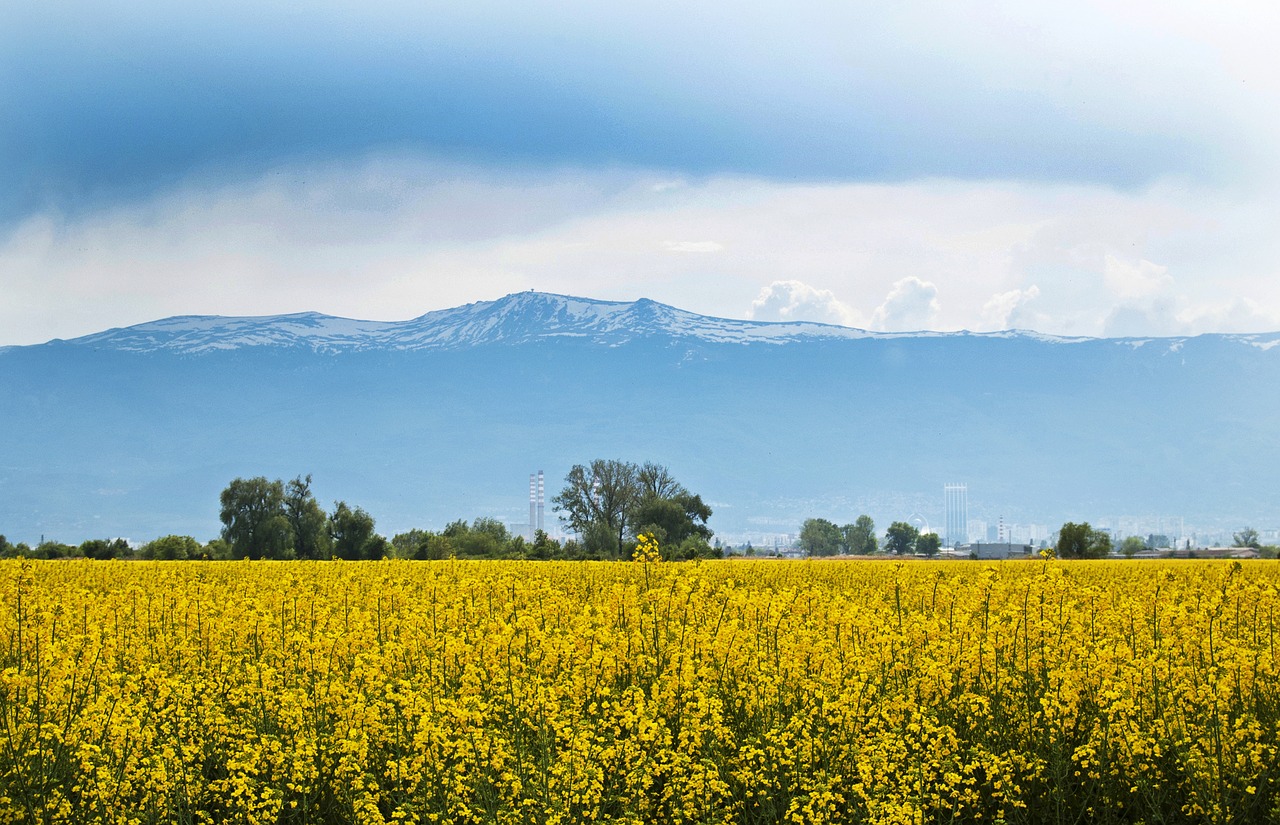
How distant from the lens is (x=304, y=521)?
279 feet

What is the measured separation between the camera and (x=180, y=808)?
8.64 m

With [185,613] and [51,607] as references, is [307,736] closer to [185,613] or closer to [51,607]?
[51,607]

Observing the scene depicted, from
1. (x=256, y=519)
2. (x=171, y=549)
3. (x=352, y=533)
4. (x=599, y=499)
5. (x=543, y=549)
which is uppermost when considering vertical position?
(x=599, y=499)

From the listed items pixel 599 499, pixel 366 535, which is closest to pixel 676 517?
pixel 599 499

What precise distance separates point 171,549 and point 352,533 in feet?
44.2

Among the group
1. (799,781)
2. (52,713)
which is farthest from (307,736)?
(799,781)

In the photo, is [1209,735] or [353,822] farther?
[1209,735]

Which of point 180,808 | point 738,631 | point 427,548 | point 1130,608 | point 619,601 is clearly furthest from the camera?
point 427,548

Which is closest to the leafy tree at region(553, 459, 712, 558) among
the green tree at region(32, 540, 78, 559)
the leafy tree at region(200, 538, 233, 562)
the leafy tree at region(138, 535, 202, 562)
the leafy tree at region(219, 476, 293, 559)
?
the leafy tree at region(219, 476, 293, 559)

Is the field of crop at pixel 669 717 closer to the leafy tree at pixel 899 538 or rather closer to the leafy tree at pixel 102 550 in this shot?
the leafy tree at pixel 102 550

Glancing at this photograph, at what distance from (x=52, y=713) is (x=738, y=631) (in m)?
6.96

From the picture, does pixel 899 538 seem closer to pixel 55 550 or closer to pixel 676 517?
pixel 676 517

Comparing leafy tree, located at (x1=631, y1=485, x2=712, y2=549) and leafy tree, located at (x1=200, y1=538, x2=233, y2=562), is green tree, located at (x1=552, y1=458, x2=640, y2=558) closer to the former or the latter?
leafy tree, located at (x1=631, y1=485, x2=712, y2=549)

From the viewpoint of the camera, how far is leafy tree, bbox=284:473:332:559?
8206 centimetres
